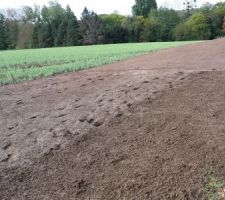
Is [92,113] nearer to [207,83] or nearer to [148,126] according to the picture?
[148,126]

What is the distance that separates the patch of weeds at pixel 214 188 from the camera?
13.0 ft

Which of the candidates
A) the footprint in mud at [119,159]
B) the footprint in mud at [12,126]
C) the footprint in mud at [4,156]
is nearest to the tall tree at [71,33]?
the footprint in mud at [12,126]

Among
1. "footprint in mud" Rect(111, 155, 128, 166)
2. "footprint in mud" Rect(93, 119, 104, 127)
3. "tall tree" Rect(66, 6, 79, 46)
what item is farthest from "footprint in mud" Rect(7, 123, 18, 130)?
"tall tree" Rect(66, 6, 79, 46)

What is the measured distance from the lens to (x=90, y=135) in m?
5.93

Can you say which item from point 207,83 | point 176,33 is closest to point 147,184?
point 207,83

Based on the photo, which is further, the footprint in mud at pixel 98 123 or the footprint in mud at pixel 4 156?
the footprint in mud at pixel 98 123

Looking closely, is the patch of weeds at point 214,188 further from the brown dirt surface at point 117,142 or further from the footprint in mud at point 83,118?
the footprint in mud at point 83,118

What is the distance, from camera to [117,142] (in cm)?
555

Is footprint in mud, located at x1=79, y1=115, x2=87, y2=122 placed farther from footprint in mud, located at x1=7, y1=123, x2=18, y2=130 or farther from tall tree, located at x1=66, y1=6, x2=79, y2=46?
tall tree, located at x1=66, y1=6, x2=79, y2=46

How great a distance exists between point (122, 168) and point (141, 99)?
2985 millimetres

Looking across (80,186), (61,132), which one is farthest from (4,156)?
(80,186)

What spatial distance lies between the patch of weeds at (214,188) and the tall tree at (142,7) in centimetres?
8243

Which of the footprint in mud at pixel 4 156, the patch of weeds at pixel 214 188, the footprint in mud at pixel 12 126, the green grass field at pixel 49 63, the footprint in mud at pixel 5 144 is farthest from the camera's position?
the green grass field at pixel 49 63

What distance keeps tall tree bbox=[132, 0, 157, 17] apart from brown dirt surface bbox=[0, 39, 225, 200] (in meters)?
78.1
